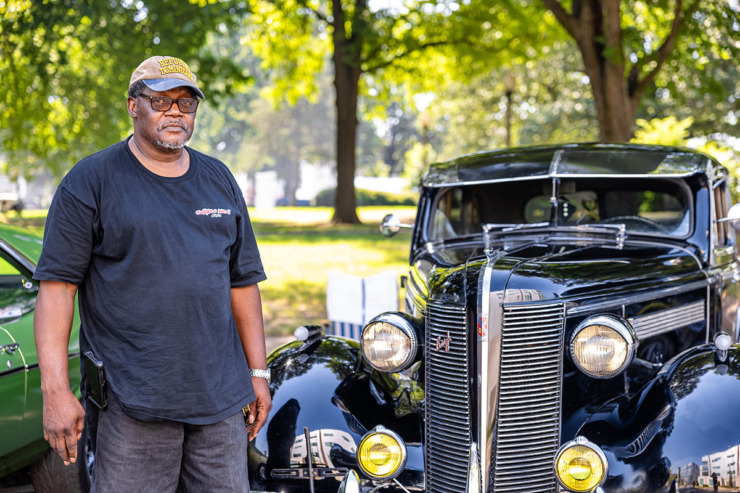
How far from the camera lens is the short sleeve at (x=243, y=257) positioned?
285 cm

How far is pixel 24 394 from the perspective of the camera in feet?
13.2

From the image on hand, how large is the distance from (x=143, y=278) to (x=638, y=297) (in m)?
2.66

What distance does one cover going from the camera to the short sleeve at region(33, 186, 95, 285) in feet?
8.05

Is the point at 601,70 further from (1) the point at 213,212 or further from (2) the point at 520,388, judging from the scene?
(1) the point at 213,212

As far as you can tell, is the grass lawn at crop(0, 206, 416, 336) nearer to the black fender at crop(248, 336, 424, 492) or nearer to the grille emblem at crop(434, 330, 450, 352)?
the black fender at crop(248, 336, 424, 492)

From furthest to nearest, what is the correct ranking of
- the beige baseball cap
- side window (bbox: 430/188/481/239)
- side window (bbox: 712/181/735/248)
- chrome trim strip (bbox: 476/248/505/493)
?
side window (bbox: 430/188/481/239)
side window (bbox: 712/181/735/248)
chrome trim strip (bbox: 476/248/505/493)
the beige baseball cap

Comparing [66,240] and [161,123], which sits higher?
[161,123]

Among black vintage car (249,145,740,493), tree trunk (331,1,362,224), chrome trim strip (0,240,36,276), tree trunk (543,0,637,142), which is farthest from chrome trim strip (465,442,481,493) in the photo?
tree trunk (331,1,362,224)

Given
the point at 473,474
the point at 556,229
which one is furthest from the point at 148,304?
the point at 556,229

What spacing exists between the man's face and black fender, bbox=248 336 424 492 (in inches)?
62.7

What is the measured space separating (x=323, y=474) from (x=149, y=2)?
1234cm

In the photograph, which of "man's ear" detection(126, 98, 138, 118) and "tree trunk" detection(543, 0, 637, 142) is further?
"tree trunk" detection(543, 0, 637, 142)

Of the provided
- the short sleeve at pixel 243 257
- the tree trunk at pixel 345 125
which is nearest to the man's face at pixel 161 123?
the short sleeve at pixel 243 257

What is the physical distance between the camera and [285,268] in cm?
1301
